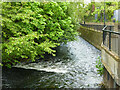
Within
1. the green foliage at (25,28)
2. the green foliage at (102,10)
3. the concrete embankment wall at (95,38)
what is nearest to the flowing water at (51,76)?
the green foliage at (25,28)

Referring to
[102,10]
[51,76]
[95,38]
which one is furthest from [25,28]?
[102,10]

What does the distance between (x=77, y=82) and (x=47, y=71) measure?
8.08 ft

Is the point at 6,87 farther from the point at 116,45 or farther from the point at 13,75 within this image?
the point at 116,45

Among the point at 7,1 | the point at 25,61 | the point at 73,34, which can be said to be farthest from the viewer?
the point at 73,34

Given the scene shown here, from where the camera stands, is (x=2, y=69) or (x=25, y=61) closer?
(x=2, y=69)

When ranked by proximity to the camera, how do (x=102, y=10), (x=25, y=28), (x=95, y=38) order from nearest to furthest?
1. (x=25, y=28)
2. (x=95, y=38)
3. (x=102, y=10)

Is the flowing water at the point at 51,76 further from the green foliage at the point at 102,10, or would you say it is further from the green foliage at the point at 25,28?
the green foliage at the point at 102,10

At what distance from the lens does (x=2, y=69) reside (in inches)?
425

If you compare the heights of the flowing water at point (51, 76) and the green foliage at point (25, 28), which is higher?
the green foliage at point (25, 28)

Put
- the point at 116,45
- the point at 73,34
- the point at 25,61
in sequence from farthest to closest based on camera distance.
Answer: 1. the point at 73,34
2. the point at 25,61
3. the point at 116,45

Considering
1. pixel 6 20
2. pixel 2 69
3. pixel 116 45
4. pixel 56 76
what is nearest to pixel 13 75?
pixel 2 69

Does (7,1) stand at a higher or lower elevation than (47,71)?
higher

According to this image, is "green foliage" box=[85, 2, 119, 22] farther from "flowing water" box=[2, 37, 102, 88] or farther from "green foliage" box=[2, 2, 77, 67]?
"flowing water" box=[2, 37, 102, 88]

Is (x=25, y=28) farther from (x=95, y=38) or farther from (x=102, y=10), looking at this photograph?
(x=102, y=10)
